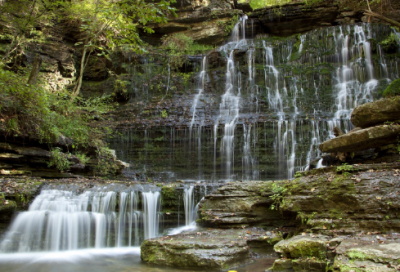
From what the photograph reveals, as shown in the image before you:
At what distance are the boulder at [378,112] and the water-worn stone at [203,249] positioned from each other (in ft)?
13.0

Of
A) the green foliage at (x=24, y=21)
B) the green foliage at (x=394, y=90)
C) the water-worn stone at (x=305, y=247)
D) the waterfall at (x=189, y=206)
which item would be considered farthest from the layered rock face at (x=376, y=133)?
the green foliage at (x=24, y=21)

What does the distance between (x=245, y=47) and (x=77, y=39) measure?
1145 centimetres

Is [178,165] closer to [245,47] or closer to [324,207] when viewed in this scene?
[324,207]

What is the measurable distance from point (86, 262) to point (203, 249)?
9.21 feet

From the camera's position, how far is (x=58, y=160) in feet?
32.3

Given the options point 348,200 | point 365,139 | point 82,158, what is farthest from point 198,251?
point 82,158

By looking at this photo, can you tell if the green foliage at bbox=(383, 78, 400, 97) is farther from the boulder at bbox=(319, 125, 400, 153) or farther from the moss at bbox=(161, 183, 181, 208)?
the moss at bbox=(161, 183, 181, 208)

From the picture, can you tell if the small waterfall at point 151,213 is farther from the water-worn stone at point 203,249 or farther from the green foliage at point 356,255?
the green foliage at point 356,255

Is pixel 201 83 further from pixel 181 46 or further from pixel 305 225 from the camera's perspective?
pixel 305 225

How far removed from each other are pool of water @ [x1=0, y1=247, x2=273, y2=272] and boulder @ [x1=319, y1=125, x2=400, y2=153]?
3673mm

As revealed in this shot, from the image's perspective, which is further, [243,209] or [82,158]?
[82,158]

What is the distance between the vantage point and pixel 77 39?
1903 centimetres

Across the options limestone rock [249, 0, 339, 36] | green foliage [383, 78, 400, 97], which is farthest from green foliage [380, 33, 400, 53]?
green foliage [383, 78, 400, 97]

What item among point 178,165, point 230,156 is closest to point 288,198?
point 230,156
